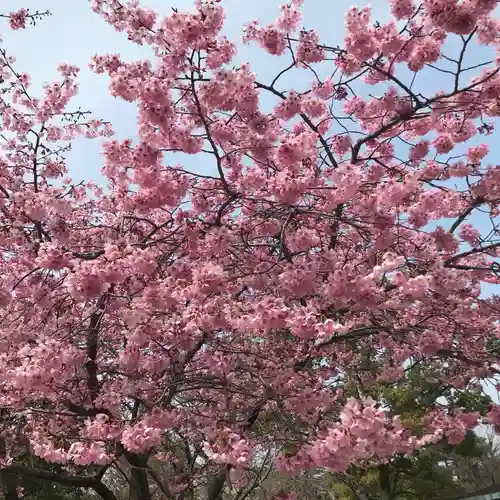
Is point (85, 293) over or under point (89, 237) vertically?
under

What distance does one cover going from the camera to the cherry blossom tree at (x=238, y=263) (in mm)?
4102

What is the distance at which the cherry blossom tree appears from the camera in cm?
410

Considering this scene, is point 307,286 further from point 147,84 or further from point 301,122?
point 301,122

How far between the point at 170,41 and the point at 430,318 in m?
3.51

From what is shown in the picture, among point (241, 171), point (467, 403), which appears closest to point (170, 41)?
point (241, 171)

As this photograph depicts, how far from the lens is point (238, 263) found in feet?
17.3

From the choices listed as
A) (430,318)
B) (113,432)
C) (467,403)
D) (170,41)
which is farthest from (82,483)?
(467,403)

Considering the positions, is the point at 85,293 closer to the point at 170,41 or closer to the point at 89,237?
the point at 89,237

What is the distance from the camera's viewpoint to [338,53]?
5.60 metres

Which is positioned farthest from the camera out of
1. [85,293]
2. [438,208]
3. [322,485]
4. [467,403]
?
[322,485]

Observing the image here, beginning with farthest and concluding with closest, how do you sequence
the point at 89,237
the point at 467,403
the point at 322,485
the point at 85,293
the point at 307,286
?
the point at 322,485 < the point at 467,403 < the point at 89,237 < the point at 307,286 < the point at 85,293

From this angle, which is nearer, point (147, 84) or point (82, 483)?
point (147, 84)

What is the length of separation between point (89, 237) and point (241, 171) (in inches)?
66.7

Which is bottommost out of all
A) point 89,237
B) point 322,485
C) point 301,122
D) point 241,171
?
point 322,485
